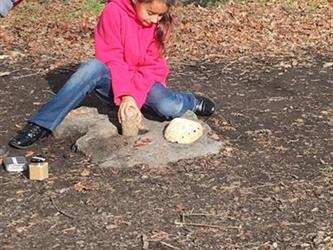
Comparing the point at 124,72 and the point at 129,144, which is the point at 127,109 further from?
the point at 124,72

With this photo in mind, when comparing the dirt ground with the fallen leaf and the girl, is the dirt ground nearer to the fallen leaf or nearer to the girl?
the fallen leaf

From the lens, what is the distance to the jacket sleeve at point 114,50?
5.07 m

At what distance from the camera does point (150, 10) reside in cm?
494

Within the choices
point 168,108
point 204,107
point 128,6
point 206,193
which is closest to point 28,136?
point 168,108

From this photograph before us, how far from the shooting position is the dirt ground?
3.84m

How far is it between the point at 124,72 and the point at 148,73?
153mm

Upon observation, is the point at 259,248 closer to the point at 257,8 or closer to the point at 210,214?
the point at 210,214

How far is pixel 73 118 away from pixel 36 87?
1.12m

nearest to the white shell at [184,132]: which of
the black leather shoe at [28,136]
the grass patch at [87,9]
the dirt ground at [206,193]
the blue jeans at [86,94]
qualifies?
the dirt ground at [206,193]

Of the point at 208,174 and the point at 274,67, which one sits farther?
the point at 274,67

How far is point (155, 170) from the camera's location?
459 cm

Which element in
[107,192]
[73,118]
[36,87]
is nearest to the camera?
[107,192]

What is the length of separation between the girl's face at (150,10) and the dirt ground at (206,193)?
2.61 ft

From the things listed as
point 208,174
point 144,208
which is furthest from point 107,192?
point 208,174
